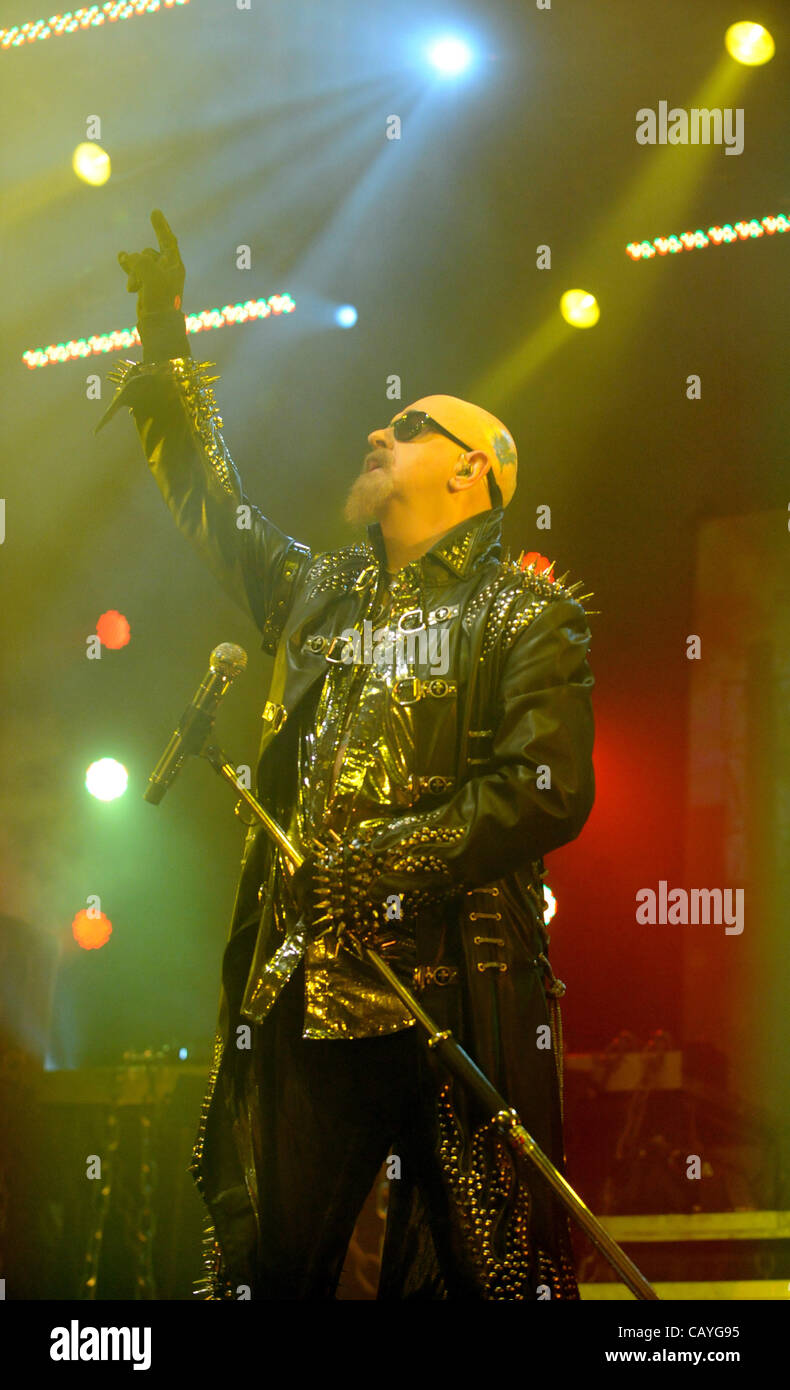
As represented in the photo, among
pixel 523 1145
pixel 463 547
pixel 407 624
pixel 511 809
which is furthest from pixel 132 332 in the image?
pixel 523 1145

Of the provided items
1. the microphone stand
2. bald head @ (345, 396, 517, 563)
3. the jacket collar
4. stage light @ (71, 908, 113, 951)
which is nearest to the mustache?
bald head @ (345, 396, 517, 563)

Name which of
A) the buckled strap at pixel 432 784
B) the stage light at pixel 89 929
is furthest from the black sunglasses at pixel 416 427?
the stage light at pixel 89 929

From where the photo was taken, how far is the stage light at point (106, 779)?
486 centimetres

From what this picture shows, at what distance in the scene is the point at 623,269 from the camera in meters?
4.45

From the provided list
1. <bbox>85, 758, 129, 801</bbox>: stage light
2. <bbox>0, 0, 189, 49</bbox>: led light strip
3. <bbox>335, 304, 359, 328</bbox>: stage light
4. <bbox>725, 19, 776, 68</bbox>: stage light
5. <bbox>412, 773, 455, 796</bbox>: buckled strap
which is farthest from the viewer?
<bbox>85, 758, 129, 801</bbox>: stage light

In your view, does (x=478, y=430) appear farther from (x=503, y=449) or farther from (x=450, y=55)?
(x=450, y=55)

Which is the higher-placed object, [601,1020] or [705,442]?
[705,442]

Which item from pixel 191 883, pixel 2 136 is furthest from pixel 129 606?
pixel 2 136

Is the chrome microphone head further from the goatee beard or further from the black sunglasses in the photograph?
the black sunglasses

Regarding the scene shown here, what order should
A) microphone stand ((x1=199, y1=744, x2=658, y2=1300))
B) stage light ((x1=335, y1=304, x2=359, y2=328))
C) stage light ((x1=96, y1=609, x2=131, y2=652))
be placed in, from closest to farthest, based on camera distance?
microphone stand ((x1=199, y1=744, x2=658, y2=1300))
stage light ((x1=335, y1=304, x2=359, y2=328))
stage light ((x1=96, y1=609, x2=131, y2=652))

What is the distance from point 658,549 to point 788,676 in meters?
0.86

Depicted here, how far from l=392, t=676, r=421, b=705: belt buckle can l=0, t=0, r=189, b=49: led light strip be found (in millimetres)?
2925

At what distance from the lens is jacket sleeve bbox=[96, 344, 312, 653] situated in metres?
2.76
